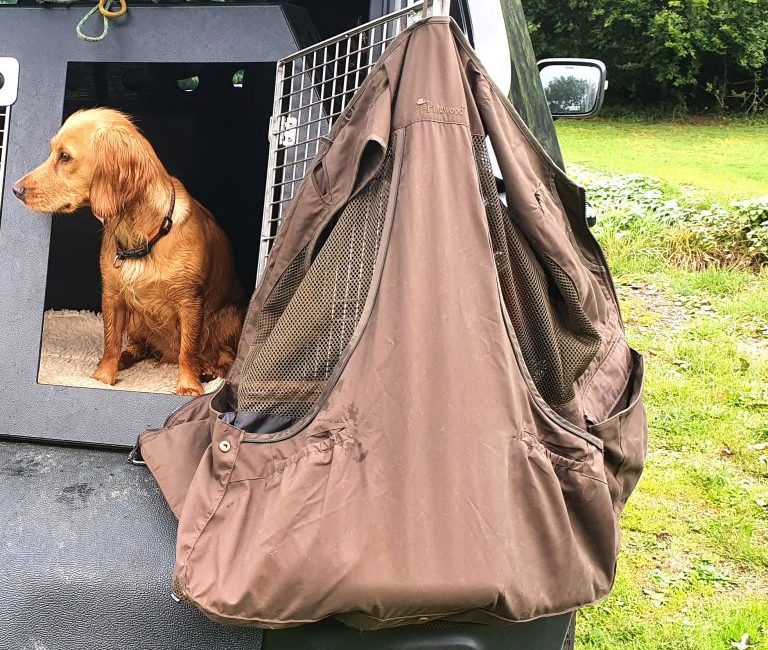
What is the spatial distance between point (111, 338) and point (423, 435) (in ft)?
6.09

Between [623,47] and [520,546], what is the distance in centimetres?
2308

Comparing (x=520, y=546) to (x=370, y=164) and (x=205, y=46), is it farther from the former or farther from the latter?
(x=205, y=46)

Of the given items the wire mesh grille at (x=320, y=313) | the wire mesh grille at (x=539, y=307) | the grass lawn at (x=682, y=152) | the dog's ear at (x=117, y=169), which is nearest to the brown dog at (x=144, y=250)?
the dog's ear at (x=117, y=169)

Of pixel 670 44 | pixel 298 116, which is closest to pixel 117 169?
pixel 298 116

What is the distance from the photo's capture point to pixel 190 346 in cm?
282

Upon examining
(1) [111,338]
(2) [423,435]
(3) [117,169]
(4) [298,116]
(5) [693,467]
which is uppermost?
(4) [298,116]

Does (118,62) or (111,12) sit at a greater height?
(111,12)

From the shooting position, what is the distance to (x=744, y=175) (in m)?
11.3

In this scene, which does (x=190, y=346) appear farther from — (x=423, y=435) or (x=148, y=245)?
(x=423, y=435)

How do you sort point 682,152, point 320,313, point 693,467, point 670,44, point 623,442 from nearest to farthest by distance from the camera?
1. point 320,313
2. point 623,442
3. point 693,467
4. point 682,152
5. point 670,44

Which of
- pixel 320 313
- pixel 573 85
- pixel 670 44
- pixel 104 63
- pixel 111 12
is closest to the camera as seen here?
pixel 320 313

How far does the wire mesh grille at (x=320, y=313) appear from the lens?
4.61ft

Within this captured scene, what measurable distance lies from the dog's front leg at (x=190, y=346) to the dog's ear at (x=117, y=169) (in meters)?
0.46

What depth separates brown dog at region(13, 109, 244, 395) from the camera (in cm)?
238
